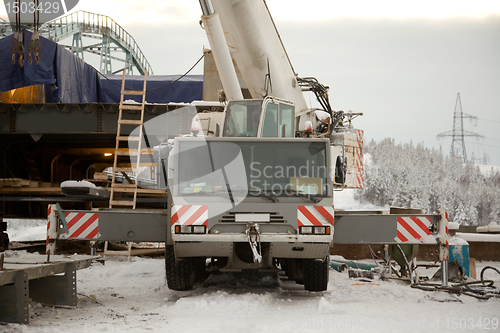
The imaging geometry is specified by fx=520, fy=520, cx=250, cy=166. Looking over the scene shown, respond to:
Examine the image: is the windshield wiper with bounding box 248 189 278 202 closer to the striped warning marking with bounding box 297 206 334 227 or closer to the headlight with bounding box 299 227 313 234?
the striped warning marking with bounding box 297 206 334 227

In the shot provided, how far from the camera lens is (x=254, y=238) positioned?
6500 mm

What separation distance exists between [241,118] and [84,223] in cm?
316

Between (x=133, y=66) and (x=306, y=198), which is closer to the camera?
(x=306, y=198)

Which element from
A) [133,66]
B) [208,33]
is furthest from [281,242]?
[133,66]

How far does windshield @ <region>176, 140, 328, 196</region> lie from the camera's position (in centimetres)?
686

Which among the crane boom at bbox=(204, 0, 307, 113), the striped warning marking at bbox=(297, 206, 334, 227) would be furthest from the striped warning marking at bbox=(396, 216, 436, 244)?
the crane boom at bbox=(204, 0, 307, 113)

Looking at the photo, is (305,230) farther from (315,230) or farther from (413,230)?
(413,230)

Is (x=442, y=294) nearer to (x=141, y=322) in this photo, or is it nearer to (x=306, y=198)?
(x=306, y=198)

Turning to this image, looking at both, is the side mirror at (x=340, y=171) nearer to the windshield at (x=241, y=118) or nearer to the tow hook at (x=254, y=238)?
the tow hook at (x=254, y=238)

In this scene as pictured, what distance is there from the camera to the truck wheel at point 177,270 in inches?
283

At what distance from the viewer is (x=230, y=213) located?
6.62m

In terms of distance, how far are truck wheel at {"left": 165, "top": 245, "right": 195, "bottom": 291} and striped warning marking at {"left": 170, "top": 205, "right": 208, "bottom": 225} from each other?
726 mm

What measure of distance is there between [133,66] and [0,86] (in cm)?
2378

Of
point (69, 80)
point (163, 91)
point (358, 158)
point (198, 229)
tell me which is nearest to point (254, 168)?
point (198, 229)
